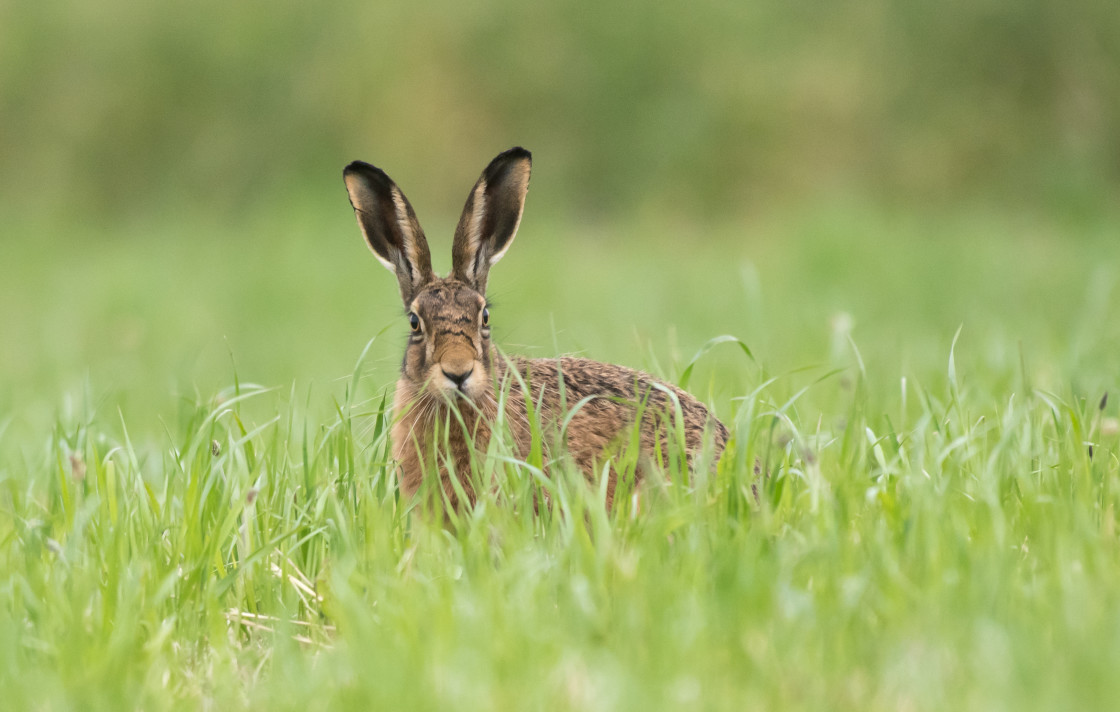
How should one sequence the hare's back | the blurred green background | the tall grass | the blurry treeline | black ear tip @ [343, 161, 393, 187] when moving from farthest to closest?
1. the blurry treeline
2. the blurred green background
3. black ear tip @ [343, 161, 393, 187]
4. the hare's back
5. the tall grass

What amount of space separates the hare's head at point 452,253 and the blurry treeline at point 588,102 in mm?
8303

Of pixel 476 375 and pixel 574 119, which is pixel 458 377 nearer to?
pixel 476 375

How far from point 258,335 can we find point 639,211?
5028mm

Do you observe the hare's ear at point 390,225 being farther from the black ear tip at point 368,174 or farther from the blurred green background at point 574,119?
the blurred green background at point 574,119

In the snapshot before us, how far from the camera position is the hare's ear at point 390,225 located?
457 cm

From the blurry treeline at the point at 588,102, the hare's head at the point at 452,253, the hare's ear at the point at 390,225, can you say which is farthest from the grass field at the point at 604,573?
the blurry treeline at the point at 588,102

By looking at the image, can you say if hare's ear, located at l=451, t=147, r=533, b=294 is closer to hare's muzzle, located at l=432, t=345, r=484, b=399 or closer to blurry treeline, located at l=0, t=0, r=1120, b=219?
hare's muzzle, located at l=432, t=345, r=484, b=399

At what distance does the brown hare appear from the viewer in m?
4.24

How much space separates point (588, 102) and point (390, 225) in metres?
9.11

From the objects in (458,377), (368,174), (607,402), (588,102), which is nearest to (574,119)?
(588,102)

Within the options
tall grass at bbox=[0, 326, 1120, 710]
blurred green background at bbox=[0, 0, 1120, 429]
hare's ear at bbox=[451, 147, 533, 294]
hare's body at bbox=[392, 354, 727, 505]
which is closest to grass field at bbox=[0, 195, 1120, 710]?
tall grass at bbox=[0, 326, 1120, 710]

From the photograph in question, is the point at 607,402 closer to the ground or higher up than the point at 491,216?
closer to the ground

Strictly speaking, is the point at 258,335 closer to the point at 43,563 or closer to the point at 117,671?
the point at 43,563

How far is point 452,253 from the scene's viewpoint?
4.67 meters
